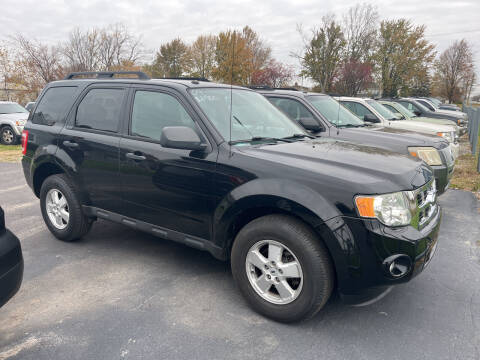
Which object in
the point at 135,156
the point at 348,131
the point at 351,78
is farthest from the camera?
the point at 351,78

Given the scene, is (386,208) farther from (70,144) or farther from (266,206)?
(70,144)

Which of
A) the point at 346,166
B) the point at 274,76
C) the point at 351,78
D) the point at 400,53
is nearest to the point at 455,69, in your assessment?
the point at 400,53

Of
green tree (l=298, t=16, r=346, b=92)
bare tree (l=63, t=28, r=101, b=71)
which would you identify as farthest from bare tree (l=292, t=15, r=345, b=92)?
bare tree (l=63, t=28, r=101, b=71)

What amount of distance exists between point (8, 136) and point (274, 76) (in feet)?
113

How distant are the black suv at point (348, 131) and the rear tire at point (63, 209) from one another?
308 cm

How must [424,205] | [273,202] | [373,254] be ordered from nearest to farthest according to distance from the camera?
[373,254]
[273,202]
[424,205]

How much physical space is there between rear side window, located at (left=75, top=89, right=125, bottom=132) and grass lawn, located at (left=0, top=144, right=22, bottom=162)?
7.99 m

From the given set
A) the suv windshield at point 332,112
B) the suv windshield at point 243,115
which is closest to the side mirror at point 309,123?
the suv windshield at point 332,112

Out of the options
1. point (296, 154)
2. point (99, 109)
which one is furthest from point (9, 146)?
point (296, 154)

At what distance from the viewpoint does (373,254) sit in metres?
2.58

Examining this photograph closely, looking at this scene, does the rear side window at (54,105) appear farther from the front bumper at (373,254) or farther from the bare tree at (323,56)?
the bare tree at (323,56)

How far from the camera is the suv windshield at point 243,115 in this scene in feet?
11.4

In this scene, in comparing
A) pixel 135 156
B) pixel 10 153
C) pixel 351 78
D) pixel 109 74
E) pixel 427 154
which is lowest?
pixel 10 153

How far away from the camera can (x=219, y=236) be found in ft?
10.6
